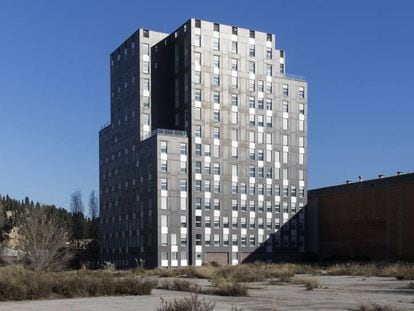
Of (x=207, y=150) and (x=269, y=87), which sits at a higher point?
(x=269, y=87)

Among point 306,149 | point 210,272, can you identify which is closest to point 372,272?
point 210,272

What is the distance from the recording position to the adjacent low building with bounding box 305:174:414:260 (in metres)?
86.0

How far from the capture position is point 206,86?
10431 centimetres

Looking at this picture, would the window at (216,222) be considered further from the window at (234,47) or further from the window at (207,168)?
the window at (234,47)

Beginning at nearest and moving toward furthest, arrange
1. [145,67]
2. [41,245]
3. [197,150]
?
[41,245] → [197,150] → [145,67]

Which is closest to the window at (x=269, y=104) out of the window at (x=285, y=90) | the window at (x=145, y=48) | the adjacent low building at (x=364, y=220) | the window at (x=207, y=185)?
the window at (x=285, y=90)

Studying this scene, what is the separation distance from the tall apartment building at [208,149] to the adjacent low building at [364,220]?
427 cm

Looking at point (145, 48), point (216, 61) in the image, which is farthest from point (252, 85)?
point (145, 48)

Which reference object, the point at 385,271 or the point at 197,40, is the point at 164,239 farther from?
the point at 385,271

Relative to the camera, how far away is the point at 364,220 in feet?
308

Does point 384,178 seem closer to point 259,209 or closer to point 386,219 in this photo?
point 386,219

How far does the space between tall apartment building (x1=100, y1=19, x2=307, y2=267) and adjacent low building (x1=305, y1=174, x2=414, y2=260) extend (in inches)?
168

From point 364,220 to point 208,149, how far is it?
27.6 meters

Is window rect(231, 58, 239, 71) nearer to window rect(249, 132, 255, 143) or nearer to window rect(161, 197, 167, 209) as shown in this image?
window rect(249, 132, 255, 143)
